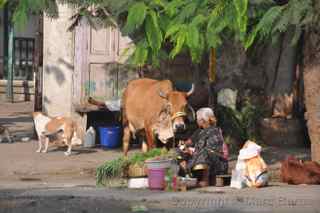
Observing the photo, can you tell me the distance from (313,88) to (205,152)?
1.97 m

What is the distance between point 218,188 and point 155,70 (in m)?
5.70

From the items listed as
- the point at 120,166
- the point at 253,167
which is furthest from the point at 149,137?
the point at 253,167

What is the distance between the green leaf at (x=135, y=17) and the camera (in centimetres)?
760

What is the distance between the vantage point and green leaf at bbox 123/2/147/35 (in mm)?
7602

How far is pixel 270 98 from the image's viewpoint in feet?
54.0

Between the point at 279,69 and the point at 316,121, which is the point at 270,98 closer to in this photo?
the point at 279,69

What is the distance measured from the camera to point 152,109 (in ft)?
43.2

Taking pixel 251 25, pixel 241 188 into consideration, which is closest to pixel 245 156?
pixel 241 188

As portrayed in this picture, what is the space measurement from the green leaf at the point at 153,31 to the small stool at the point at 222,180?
3.30m

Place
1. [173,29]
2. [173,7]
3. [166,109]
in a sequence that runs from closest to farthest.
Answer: [173,29], [173,7], [166,109]

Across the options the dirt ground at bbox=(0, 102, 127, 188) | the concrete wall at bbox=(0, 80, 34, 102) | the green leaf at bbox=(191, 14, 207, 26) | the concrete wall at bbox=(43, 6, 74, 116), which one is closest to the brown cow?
the dirt ground at bbox=(0, 102, 127, 188)

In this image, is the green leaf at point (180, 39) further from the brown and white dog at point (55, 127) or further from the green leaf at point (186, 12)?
the brown and white dog at point (55, 127)

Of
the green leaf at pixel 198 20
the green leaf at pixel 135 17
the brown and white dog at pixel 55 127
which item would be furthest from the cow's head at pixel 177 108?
the green leaf at pixel 135 17

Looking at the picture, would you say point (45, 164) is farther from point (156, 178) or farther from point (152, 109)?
point (156, 178)
